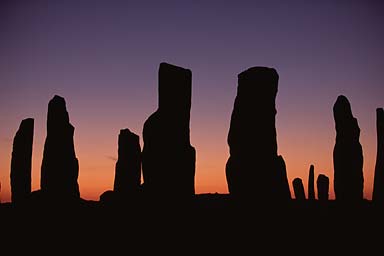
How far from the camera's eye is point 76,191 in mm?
21641

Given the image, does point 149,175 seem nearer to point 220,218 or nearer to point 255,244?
point 220,218

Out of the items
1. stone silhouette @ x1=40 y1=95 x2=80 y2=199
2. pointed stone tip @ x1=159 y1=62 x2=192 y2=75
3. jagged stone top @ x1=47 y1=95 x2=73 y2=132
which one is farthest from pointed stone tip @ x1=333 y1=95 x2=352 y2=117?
jagged stone top @ x1=47 y1=95 x2=73 y2=132

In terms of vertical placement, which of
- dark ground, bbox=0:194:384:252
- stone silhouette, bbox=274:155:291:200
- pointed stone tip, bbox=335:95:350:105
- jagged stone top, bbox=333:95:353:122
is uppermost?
pointed stone tip, bbox=335:95:350:105

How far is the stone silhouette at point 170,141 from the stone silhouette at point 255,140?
1583 mm

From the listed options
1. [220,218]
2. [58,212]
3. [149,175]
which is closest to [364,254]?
[220,218]

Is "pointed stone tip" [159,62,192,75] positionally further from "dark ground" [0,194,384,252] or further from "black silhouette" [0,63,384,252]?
"dark ground" [0,194,384,252]

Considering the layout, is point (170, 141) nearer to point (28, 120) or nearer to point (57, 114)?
point (57, 114)

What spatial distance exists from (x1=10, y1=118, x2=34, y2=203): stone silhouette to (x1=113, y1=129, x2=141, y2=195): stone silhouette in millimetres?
4393

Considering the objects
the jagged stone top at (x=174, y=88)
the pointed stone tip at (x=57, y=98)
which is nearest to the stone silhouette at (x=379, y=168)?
the jagged stone top at (x=174, y=88)

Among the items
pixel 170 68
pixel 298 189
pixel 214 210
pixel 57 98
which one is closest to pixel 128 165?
pixel 57 98

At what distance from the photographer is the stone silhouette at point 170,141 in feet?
54.5

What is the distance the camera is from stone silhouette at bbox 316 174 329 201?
2936 cm

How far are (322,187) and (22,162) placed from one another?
17.8m

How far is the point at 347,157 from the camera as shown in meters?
20.5
